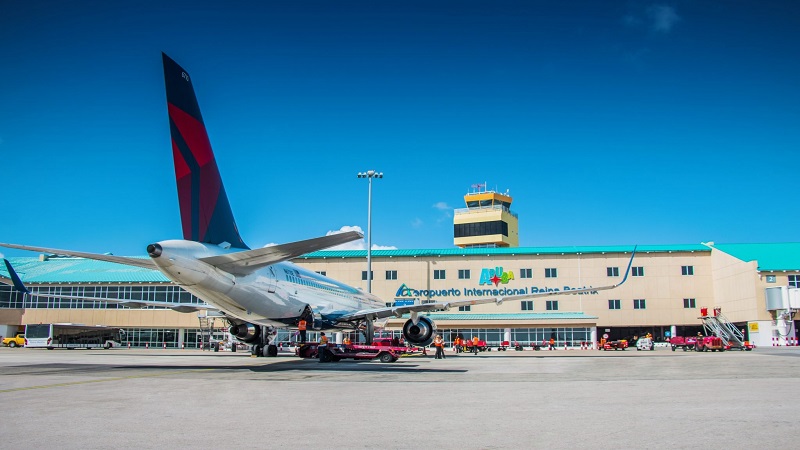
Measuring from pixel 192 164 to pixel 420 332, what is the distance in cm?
1385

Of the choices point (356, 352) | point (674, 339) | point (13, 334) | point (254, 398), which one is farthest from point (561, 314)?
point (13, 334)

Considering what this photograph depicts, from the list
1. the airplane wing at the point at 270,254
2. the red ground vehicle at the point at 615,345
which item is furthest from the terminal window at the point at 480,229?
the airplane wing at the point at 270,254

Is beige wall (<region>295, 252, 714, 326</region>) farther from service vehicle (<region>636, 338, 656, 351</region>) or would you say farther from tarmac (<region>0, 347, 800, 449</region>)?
tarmac (<region>0, 347, 800, 449</region>)

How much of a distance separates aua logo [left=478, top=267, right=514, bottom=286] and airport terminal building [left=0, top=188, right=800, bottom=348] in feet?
0.35

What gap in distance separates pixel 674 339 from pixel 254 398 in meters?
46.0

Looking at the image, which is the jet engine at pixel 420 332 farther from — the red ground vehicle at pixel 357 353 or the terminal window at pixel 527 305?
the terminal window at pixel 527 305

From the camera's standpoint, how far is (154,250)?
1689 cm

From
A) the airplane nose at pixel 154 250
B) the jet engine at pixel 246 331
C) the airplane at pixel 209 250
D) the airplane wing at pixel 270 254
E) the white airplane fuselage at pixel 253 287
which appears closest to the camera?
the airplane wing at pixel 270 254

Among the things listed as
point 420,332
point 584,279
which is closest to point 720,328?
point 584,279

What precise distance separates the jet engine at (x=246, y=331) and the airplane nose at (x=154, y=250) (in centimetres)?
1410

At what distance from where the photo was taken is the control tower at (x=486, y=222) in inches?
4845

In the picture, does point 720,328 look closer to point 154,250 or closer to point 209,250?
point 209,250

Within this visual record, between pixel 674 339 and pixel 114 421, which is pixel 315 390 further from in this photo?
pixel 674 339

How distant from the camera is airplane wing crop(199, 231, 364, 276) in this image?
A: 14.1 m
